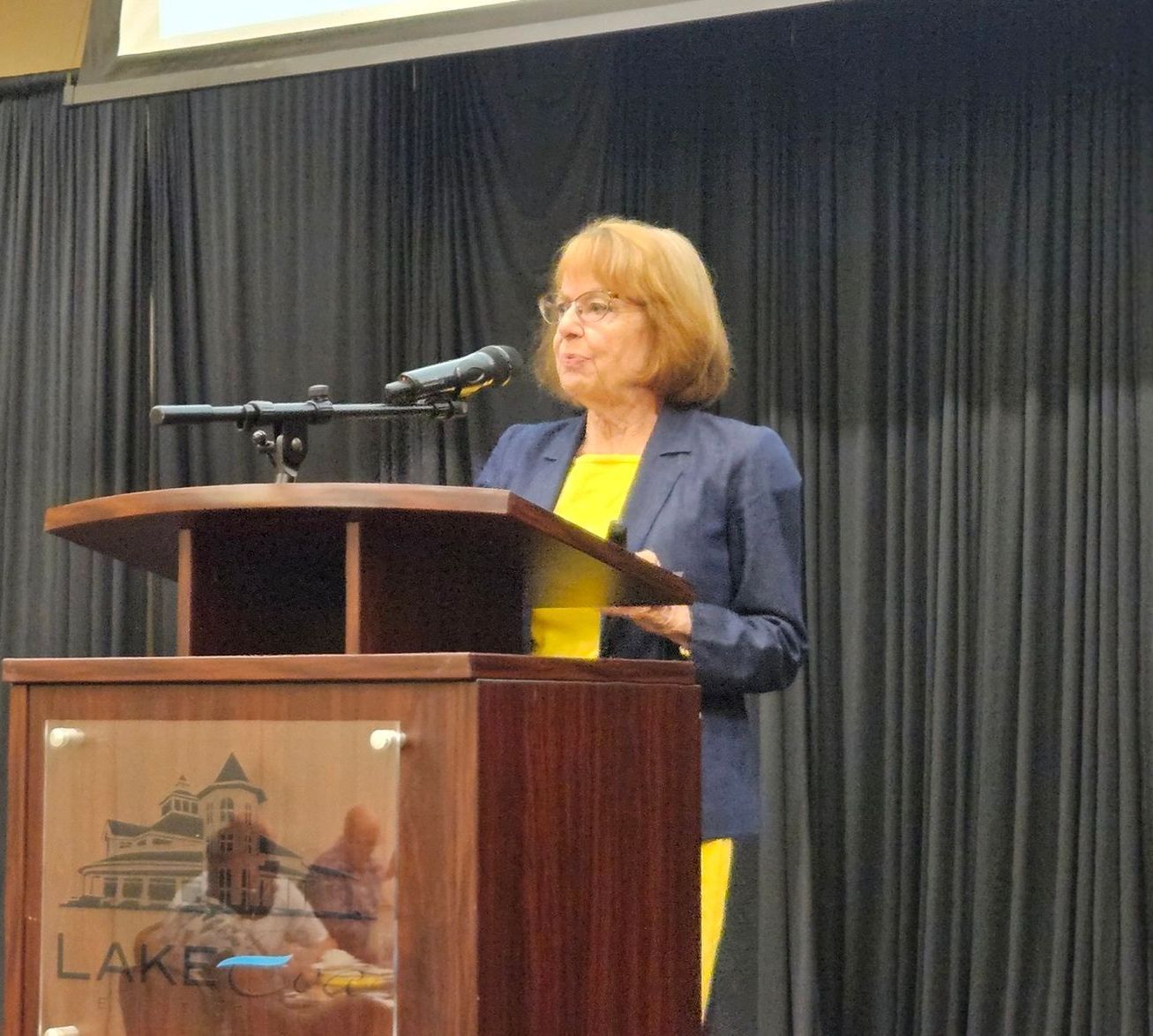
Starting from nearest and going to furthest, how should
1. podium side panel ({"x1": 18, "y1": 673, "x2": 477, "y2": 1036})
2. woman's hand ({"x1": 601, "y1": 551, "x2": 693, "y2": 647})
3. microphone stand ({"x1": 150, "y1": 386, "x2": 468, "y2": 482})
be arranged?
1. podium side panel ({"x1": 18, "y1": 673, "x2": 477, "y2": 1036})
2. microphone stand ({"x1": 150, "y1": 386, "x2": 468, "y2": 482})
3. woman's hand ({"x1": 601, "y1": 551, "x2": 693, "y2": 647})

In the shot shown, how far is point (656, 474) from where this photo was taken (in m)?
1.89

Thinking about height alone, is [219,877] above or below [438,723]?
below

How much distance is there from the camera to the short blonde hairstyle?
1995mm

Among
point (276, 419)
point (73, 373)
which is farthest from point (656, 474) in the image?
point (73, 373)

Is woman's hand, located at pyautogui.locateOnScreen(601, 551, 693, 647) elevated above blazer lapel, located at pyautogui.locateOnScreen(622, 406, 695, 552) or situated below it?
below

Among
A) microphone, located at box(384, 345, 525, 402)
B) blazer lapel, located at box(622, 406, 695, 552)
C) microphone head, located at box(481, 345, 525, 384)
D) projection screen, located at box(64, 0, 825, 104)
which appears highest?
projection screen, located at box(64, 0, 825, 104)

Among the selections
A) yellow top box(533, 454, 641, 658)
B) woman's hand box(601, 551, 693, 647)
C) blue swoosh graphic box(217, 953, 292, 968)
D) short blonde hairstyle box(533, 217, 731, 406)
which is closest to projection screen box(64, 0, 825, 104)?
short blonde hairstyle box(533, 217, 731, 406)

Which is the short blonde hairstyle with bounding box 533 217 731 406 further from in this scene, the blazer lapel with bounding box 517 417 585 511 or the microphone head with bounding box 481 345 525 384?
the microphone head with bounding box 481 345 525 384

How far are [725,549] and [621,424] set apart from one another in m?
0.26

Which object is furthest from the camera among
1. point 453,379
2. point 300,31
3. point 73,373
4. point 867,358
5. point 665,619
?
point 73,373

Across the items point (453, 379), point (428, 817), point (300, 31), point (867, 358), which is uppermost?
point (300, 31)

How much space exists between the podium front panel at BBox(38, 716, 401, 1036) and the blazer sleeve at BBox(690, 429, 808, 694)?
662 millimetres

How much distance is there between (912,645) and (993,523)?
314 millimetres

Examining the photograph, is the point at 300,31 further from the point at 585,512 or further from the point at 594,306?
the point at 585,512
